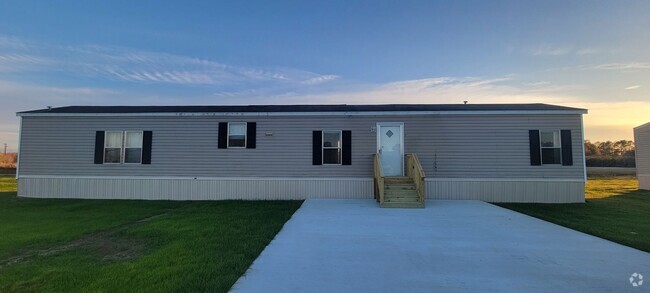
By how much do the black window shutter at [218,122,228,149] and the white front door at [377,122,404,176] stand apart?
17.2ft

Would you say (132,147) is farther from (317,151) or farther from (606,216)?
(606,216)

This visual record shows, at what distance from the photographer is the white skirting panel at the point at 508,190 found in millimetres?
10188

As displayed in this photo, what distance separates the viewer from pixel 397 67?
1458cm

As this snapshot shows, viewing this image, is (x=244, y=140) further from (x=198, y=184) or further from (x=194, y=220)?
(x=194, y=220)

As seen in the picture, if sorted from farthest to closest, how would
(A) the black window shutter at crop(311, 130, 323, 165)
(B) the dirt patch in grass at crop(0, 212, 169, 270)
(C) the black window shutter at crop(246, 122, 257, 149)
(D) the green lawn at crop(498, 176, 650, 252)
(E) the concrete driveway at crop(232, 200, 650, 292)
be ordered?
1. (C) the black window shutter at crop(246, 122, 257, 149)
2. (A) the black window shutter at crop(311, 130, 323, 165)
3. (D) the green lawn at crop(498, 176, 650, 252)
4. (B) the dirt patch in grass at crop(0, 212, 169, 270)
5. (E) the concrete driveway at crop(232, 200, 650, 292)

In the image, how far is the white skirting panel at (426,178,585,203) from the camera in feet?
33.4

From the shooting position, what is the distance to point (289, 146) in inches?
420

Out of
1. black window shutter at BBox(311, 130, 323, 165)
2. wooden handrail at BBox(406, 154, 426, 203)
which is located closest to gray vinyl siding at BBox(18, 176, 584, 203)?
black window shutter at BBox(311, 130, 323, 165)

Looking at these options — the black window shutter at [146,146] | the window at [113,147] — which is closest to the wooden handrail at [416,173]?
the black window shutter at [146,146]

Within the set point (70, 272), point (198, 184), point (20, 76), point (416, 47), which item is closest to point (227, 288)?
point (70, 272)

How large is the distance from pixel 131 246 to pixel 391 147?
25.8ft

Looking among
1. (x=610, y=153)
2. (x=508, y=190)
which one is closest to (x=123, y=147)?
(x=508, y=190)

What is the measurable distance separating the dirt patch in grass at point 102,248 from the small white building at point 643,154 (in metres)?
20.1

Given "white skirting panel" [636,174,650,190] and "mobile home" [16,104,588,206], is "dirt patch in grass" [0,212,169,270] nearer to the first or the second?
"mobile home" [16,104,588,206]
